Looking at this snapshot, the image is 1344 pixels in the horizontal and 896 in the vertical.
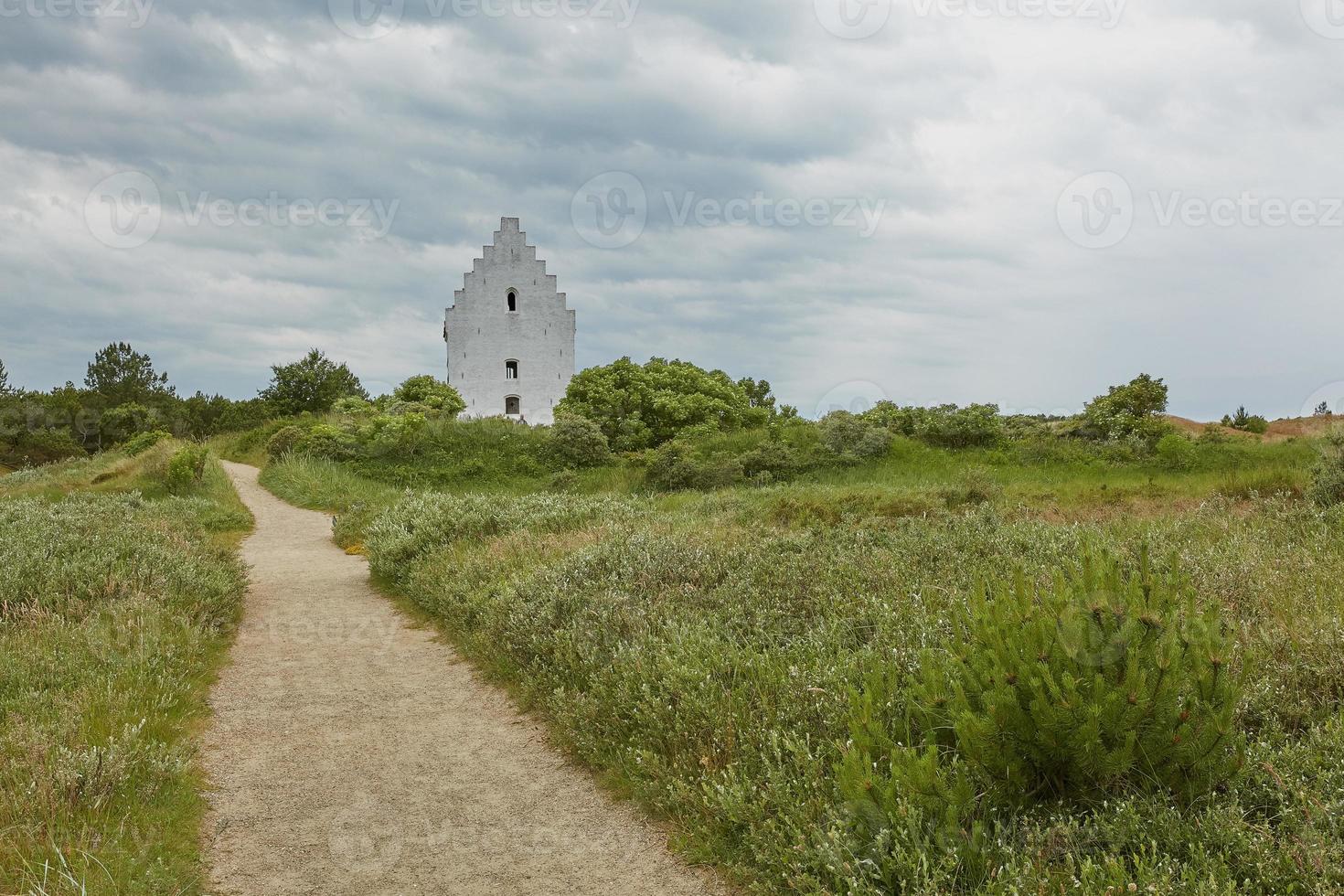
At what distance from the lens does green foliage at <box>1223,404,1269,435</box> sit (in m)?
28.3

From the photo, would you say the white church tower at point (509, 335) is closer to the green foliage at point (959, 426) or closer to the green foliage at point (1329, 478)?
the green foliage at point (959, 426)

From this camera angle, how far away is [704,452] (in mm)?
27656

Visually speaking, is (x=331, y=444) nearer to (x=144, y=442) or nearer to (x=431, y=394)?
(x=144, y=442)

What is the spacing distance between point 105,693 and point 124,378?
64905 mm

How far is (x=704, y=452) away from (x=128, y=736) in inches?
880

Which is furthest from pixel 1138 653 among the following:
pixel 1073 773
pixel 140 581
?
pixel 140 581

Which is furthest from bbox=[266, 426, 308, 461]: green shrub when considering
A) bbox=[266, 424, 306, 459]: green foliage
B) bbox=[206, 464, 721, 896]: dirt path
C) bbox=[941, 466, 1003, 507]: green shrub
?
bbox=[206, 464, 721, 896]: dirt path

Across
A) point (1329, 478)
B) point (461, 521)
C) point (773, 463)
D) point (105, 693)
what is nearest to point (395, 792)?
point (105, 693)

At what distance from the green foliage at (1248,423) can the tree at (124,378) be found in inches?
2437

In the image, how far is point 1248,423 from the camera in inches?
1136

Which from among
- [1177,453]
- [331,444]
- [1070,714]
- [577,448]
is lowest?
[1070,714]

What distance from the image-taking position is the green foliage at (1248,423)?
28297 millimetres

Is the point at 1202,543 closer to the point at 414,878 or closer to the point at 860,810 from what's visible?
the point at 860,810

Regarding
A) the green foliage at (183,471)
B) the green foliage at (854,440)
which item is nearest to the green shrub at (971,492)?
the green foliage at (854,440)
